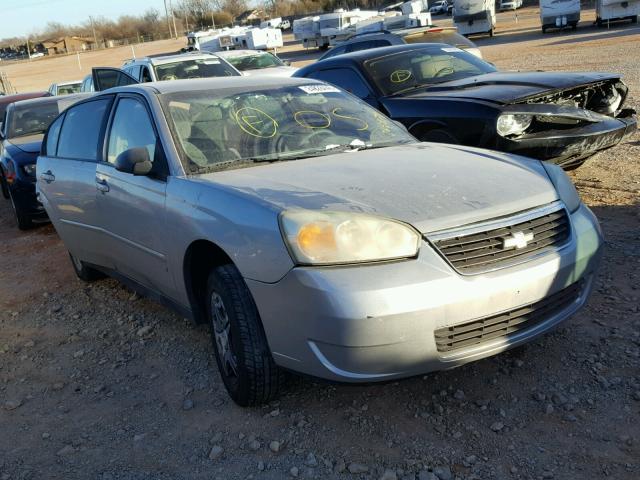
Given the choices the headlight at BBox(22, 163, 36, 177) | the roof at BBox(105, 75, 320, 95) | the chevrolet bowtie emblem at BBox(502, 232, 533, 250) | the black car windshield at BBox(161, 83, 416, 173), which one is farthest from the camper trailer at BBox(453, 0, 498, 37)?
the chevrolet bowtie emblem at BBox(502, 232, 533, 250)

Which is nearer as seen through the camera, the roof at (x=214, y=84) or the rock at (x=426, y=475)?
the rock at (x=426, y=475)

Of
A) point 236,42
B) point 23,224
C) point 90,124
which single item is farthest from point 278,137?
point 236,42

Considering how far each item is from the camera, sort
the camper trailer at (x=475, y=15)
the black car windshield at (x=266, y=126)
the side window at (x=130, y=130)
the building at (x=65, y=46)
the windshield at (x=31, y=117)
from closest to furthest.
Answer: the black car windshield at (x=266, y=126), the side window at (x=130, y=130), the windshield at (x=31, y=117), the camper trailer at (x=475, y=15), the building at (x=65, y=46)

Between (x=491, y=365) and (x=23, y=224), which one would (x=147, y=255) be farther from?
(x=23, y=224)

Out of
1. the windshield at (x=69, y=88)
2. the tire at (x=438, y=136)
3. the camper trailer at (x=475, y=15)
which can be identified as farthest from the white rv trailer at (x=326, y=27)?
the tire at (x=438, y=136)

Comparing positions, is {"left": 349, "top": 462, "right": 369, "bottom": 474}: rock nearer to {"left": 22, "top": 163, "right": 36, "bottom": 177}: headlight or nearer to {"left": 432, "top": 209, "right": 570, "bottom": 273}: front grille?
{"left": 432, "top": 209, "right": 570, "bottom": 273}: front grille

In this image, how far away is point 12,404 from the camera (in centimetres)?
360

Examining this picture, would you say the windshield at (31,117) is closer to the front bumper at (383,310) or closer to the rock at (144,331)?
the rock at (144,331)

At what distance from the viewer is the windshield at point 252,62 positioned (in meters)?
14.9

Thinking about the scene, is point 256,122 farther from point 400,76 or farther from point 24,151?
point 24,151

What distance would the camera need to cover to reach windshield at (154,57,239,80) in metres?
12.1

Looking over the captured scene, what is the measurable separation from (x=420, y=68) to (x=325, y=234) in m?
4.85

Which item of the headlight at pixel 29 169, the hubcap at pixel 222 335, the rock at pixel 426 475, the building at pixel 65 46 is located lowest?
the rock at pixel 426 475

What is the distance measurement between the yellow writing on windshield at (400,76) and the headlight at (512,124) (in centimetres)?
165
